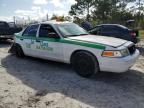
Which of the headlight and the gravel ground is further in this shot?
the headlight

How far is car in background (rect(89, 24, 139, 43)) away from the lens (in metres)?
11.8

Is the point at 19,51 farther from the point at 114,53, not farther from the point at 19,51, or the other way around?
the point at 114,53

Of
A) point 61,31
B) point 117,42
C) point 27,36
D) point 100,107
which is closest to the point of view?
point 100,107

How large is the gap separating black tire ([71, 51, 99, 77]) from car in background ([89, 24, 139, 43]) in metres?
5.81

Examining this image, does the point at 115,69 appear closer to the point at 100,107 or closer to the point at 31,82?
the point at 100,107

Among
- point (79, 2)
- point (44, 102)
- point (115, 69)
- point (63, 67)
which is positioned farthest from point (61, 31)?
point (79, 2)

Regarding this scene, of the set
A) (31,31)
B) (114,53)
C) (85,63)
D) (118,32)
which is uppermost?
(31,31)

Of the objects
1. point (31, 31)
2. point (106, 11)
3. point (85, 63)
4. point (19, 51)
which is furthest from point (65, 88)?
point (106, 11)

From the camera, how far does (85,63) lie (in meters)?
6.44

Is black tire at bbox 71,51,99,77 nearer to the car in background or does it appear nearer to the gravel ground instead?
the gravel ground

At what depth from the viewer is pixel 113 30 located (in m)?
12.4

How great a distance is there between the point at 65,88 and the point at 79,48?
132cm

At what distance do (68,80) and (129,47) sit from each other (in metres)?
1.92

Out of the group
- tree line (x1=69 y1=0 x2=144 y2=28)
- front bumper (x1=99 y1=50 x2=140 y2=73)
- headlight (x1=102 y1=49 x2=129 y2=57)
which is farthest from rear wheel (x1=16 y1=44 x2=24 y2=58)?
tree line (x1=69 y1=0 x2=144 y2=28)
